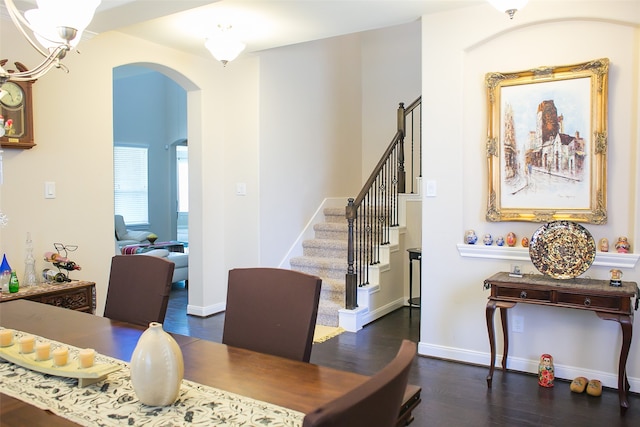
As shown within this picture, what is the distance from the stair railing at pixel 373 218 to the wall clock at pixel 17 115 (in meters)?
2.58

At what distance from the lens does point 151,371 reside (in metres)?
1.24

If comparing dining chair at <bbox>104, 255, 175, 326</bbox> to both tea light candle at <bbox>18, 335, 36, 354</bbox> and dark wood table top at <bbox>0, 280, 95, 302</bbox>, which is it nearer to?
tea light candle at <bbox>18, 335, 36, 354</bbox>

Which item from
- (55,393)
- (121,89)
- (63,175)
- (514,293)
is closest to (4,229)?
(63,175)

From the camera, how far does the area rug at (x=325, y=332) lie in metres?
4.15

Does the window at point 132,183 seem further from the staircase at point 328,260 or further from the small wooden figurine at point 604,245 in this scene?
the small wooden figurine at point 604,245

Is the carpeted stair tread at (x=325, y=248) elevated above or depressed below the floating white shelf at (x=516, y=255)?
below

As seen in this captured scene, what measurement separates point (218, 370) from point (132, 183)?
27.8 ft

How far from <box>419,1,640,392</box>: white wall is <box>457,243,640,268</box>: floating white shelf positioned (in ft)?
0.15

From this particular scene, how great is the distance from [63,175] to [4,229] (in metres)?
0.56

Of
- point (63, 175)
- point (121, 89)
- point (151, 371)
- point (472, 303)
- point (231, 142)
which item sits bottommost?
point (472, 303)

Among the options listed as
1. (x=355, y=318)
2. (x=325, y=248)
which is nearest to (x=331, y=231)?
(x=325, y=248)

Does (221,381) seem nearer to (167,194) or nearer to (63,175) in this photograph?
(63,175)

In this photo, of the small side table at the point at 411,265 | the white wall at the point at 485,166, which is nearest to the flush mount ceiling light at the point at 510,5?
the white wall at the point at 485,166

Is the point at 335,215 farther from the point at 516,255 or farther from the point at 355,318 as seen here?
the point at 516,255
